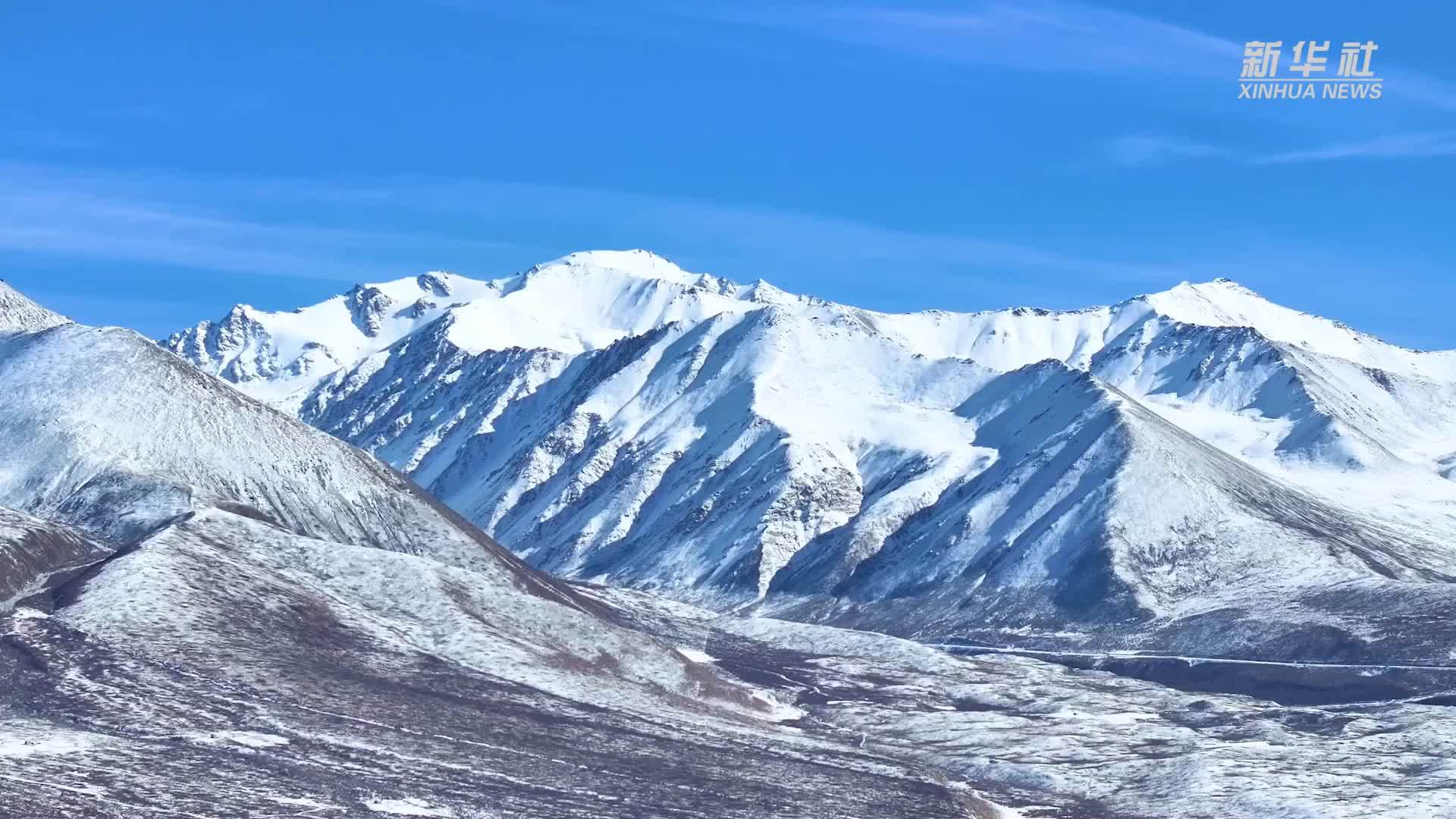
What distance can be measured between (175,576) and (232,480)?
49.7 metres

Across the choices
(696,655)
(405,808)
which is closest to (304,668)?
(405,808)

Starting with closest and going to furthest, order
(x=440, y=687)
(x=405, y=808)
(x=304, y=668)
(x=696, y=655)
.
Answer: (x=405, y=808) < (x=304, y=668) < (x=440, y=687) < (x=696, y=655)

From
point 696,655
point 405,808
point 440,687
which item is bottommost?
point 405,808

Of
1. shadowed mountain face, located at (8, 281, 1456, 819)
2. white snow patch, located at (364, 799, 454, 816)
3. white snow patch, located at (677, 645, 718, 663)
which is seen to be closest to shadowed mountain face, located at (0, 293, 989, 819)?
white snow patch, located at (364, 799, 454, 816)

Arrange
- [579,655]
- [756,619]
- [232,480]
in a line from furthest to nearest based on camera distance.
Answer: [756,619] → [232,480] → [579,655]

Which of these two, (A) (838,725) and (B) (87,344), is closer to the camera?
(A) (838,725)

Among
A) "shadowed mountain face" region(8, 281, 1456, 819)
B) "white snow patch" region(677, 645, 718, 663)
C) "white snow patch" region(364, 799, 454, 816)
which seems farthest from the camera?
"white snow patch" region(677, 645, 718, 663)

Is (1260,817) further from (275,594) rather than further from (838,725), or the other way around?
(275,594)

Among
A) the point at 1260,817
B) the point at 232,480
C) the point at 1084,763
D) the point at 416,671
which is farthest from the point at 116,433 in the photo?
the point at 1260,817

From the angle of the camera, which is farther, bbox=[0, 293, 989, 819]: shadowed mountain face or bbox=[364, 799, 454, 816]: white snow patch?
bbox=[0, 293, 989, 819]: shadowed mountain face

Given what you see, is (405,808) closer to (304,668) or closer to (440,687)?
(304,668)

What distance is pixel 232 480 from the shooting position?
16262 cm

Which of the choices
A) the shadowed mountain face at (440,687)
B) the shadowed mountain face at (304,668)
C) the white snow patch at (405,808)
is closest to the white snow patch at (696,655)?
the shadowed mountain face at (440,687)

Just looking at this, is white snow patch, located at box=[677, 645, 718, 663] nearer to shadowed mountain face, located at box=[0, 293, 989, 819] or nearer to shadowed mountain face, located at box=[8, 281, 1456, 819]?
shadowed mountain face, located at box=[8, 281, 1456, 819]
